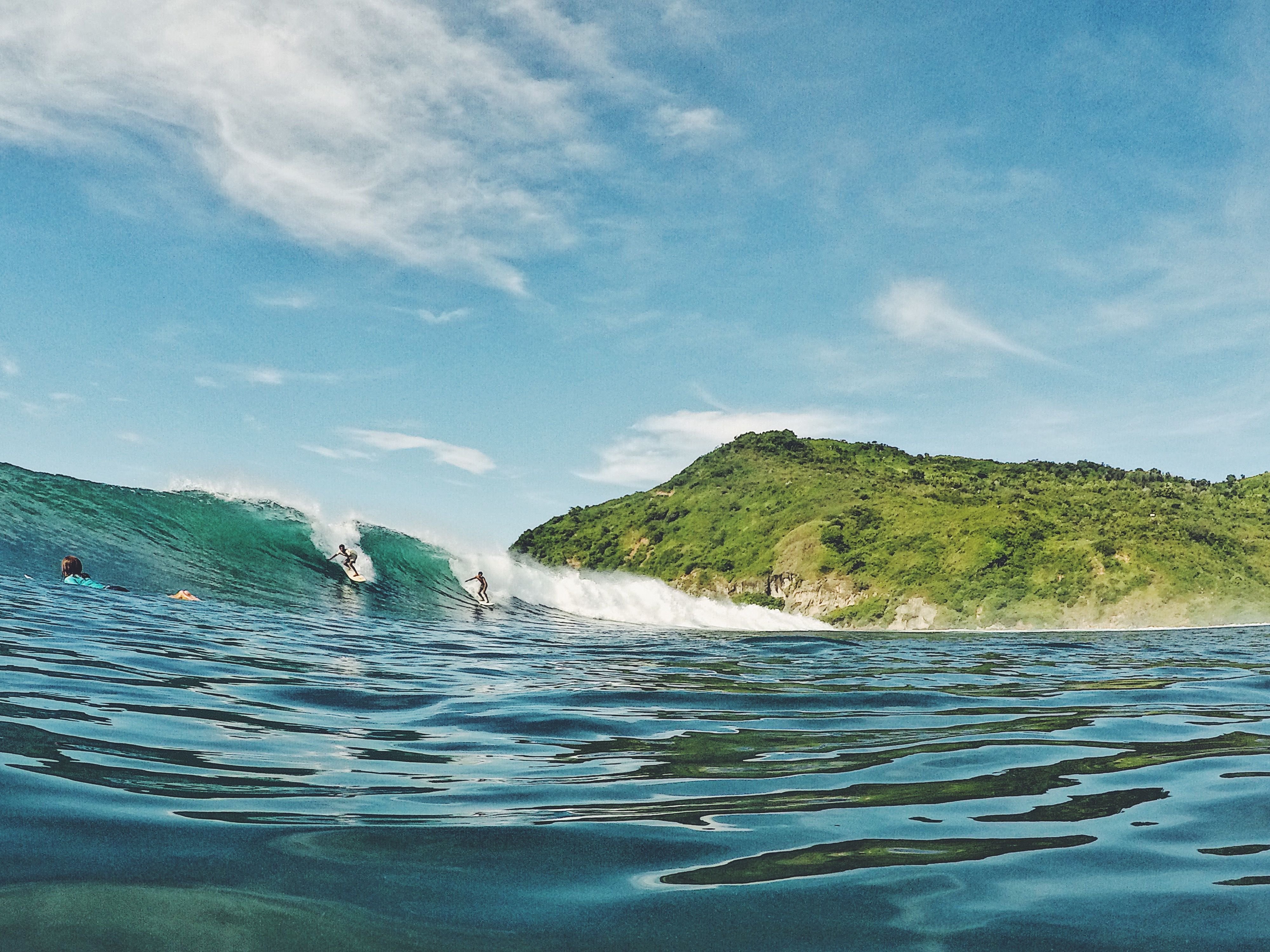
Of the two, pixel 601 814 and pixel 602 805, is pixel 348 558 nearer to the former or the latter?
pixel 602 805

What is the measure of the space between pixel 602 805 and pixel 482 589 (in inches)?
1011

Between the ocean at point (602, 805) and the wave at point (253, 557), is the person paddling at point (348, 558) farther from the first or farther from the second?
the ocean at point (602, 805)

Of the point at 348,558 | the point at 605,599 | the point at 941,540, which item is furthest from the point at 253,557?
the point at 941,540

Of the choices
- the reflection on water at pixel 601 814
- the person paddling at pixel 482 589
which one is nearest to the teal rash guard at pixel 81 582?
the reflection on water at pixel 601 814

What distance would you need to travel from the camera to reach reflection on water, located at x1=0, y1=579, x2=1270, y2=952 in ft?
6.59

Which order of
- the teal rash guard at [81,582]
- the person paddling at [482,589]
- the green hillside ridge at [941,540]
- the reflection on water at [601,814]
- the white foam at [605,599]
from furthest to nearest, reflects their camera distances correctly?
the green hillside ridge at [941,540] < the white foam at [605,599] < the person paddling at [482,589] < the teal rash guard at [81,582] < the reflection on water at [601,814]

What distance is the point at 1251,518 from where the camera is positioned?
5200 cm

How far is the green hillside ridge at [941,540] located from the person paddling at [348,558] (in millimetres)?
30070

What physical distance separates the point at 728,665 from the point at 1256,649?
10580 mm

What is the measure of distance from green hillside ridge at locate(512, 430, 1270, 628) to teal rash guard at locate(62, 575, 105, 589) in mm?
38900

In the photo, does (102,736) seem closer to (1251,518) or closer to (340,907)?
(340,907)

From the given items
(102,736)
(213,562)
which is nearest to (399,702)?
(102,736)

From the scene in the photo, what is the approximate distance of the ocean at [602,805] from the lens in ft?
6.60

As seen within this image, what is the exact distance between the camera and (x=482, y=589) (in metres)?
28.4
